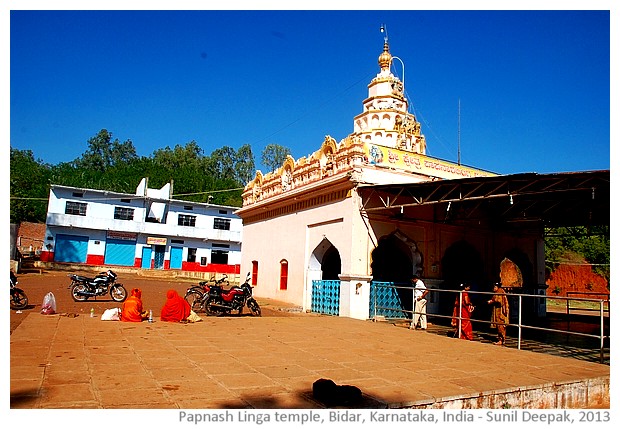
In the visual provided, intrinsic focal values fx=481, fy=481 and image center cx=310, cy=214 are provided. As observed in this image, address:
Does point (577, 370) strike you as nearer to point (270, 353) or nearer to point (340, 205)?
point (270, 353)

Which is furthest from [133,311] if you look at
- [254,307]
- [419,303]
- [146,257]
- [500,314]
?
[146,257]

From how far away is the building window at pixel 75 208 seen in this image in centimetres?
3522

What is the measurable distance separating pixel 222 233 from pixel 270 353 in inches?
1319

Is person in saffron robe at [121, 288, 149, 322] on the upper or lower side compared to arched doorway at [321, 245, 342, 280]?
→ lower

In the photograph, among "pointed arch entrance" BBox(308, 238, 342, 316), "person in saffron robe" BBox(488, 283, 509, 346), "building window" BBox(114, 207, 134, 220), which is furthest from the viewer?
"building window" BBox(114, 207, 134, 220)

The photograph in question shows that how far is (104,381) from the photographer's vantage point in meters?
5.12

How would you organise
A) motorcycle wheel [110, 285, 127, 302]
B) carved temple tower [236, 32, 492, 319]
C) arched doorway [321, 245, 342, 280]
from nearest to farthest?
carved temple tower [236, 32, 492, 319] → motorcycle wheel [110, 285, 127, 302] → arched doorway [321, 245, 342, 280]

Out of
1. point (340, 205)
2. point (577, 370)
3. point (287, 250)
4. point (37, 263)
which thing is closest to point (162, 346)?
point (577, 370)

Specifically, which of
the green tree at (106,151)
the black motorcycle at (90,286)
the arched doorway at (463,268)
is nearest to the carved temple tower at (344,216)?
the arched doorway at (463,268)

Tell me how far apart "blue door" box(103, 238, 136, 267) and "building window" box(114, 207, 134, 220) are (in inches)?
69.9

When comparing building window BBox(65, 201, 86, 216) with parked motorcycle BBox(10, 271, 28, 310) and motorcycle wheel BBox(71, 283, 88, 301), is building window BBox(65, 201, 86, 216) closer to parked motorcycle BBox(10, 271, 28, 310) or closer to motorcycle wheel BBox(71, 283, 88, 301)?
motorcycle wheel BBox(71, 283, 88, 301)

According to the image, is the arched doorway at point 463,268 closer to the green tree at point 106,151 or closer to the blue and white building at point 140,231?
the blue and white building at point 140,231

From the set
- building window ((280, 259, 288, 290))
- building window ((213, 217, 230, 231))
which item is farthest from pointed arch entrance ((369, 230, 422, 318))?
building window ((213, 217, 230, 231))

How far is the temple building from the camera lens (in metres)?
14.2
